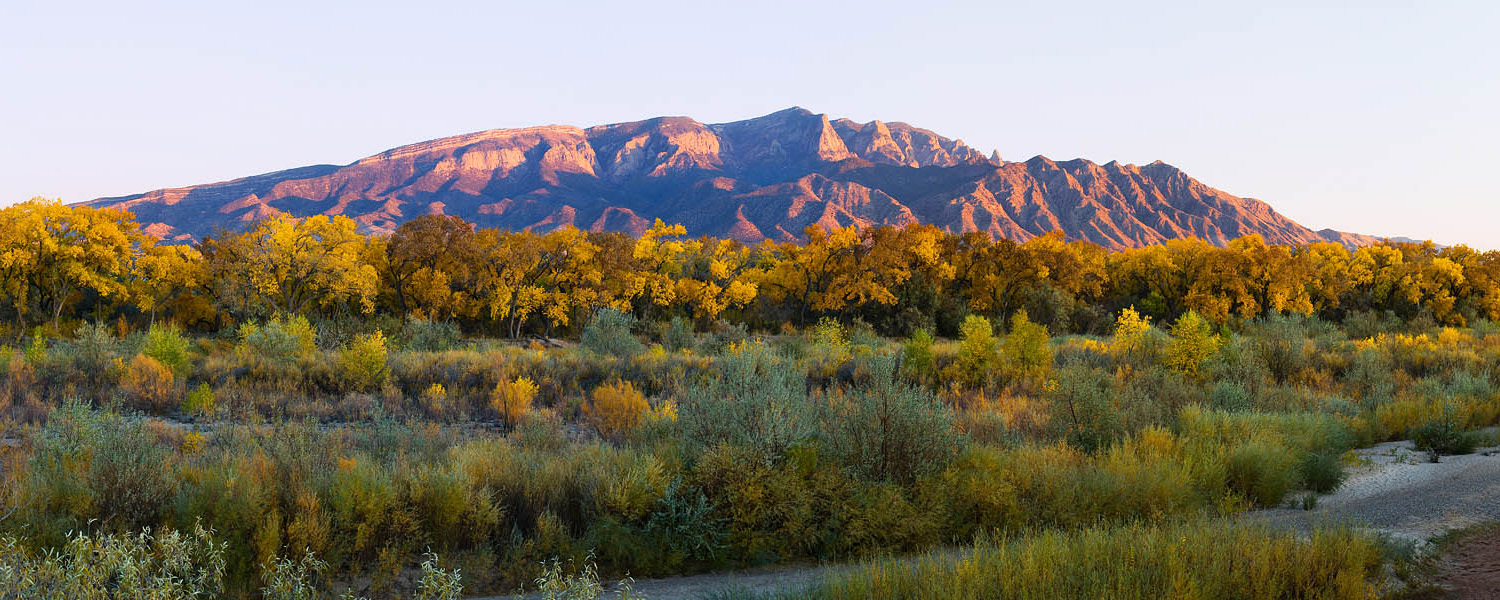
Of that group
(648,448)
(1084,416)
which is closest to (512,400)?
(648,448)

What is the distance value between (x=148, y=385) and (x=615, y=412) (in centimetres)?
924

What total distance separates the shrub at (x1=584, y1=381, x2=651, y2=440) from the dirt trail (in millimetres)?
5699

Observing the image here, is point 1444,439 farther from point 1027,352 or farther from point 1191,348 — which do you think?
point 1027,352

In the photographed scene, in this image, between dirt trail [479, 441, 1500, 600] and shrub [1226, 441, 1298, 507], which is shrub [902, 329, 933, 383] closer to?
dirt trail [479, 441, 1500, 600]

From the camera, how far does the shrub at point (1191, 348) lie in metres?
16.8

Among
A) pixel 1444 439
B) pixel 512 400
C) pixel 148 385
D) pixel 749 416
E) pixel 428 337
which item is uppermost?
pixel 749 416

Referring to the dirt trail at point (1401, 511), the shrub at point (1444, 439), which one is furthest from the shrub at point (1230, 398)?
the shrub at point (1444, 439)

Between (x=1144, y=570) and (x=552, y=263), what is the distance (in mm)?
35437

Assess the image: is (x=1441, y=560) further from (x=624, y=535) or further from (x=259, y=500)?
(x=259, y=500)

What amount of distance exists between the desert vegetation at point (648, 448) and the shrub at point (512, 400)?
0.28 feet

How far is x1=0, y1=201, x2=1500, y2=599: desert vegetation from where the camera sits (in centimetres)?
519

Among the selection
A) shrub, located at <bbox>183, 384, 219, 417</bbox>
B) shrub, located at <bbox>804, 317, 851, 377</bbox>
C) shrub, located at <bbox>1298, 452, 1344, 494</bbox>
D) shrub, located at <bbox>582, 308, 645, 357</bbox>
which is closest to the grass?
shrub, located at <bbox>1298, 452, 1344, 494</bbox>

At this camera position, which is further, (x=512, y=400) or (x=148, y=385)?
(x=512, y=400)

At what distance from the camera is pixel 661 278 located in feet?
128
